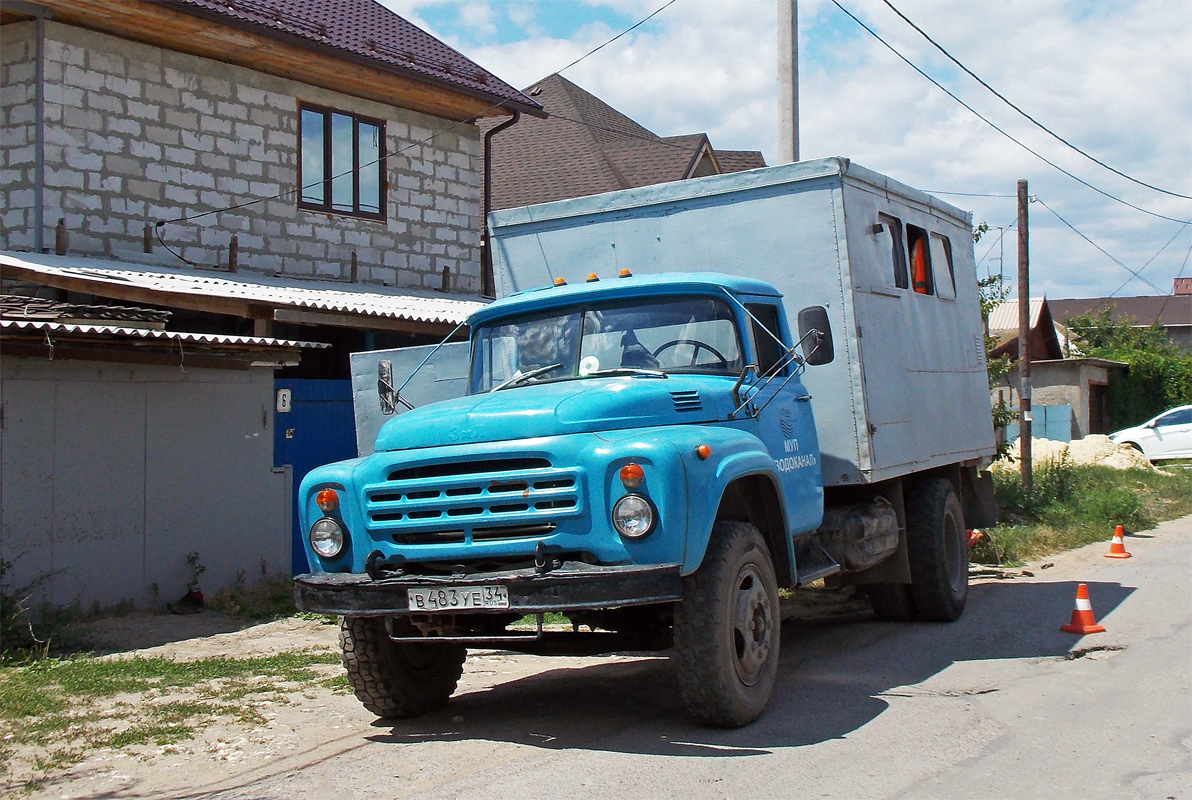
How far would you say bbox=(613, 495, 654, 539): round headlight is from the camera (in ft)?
18.1

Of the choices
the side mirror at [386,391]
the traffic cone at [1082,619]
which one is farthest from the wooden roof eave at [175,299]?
the traffic cone at [1082,619]

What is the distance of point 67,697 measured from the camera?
23.5 feet

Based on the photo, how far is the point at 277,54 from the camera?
1507cm

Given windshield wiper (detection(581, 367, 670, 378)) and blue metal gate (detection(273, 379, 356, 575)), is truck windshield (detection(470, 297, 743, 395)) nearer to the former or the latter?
windshield wiper (detection(581, 367, 670, 378))

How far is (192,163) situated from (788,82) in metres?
7.10

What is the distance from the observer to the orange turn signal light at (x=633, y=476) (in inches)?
218

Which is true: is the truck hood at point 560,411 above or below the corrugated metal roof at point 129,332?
below

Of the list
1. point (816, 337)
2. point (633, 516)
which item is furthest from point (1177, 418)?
point (633, 516)

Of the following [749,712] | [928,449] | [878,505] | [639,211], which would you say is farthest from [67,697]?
[928,449]

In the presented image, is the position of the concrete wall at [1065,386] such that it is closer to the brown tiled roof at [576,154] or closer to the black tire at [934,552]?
the brown tiled roof at [576,154]

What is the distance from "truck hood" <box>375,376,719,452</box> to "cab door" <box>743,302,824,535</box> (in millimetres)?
538

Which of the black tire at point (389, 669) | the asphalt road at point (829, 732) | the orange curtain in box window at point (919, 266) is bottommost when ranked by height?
the asphalt road at point (829, 732)

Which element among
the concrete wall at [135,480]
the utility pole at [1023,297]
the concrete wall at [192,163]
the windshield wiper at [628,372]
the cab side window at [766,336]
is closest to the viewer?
the windshield wiper at [628,372]

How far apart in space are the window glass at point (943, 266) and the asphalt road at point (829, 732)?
9.92 ft
